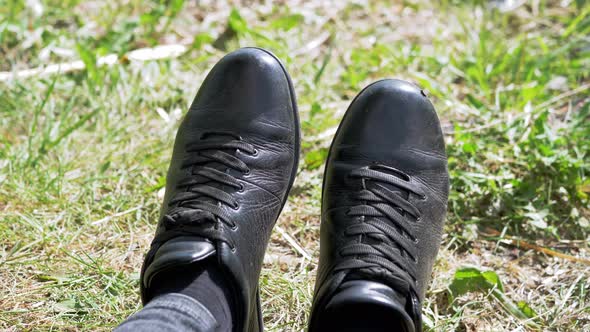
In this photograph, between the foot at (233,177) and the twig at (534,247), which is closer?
the foot at (233,177)

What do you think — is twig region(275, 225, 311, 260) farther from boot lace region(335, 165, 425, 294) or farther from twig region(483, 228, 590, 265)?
twig region(483, 228, 590, 265)

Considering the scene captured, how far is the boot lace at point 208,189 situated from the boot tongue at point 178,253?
0.08 ft

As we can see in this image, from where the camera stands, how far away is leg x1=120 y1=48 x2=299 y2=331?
1.28 m

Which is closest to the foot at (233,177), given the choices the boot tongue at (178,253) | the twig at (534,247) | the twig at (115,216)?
the boot tongue at (178,253)

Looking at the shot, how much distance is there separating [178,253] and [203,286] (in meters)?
0.09

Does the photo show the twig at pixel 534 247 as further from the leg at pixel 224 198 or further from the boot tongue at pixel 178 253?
the boot tongue at pixel 178 253

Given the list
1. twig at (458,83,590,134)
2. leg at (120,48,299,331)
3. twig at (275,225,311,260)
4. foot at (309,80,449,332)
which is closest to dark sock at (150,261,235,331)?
leg at (120,48,299,331)

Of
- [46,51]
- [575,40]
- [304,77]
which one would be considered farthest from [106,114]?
[575,40]

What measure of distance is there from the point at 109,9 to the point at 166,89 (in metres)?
0.63

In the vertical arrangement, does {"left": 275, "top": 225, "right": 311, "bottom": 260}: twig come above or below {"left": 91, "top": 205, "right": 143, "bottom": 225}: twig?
below

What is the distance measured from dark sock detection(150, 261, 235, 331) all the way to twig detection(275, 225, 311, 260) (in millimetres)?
468

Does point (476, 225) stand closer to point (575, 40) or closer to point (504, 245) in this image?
point (504, 245)

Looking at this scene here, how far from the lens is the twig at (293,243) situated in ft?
5.82

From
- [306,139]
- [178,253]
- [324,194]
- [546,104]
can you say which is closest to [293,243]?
[324,194]
